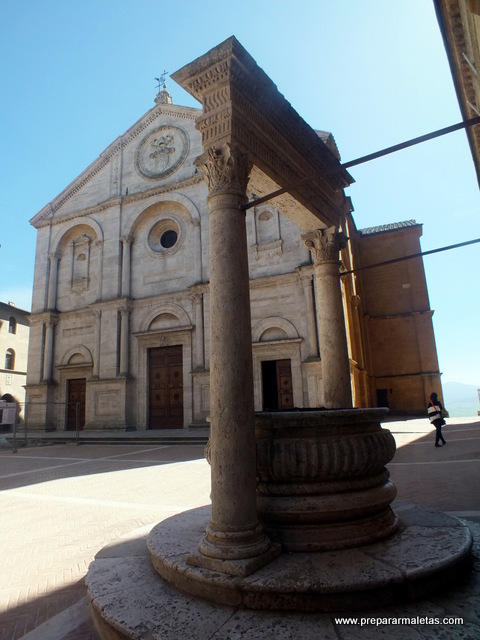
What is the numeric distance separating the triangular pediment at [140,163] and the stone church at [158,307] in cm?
7

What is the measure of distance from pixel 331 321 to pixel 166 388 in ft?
50.4

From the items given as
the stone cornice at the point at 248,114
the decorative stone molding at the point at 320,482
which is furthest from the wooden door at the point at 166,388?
the decorative stone molding at the point at 320,482

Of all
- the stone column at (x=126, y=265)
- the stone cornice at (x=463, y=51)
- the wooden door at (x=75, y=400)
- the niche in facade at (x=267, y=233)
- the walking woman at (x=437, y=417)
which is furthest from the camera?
the wooden door at (x=75, y=400)

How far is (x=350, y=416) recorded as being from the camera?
11.8ft

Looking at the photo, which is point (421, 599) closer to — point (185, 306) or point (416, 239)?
point (185, 306)

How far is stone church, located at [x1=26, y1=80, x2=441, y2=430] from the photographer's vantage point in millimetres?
17844

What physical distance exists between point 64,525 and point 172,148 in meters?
20.9

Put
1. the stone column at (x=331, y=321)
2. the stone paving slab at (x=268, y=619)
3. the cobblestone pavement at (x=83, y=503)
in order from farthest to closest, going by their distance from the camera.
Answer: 1. the stone column at (x=331, y=321)
2. the cobblestone pavement at (x=83, y=503)
3. the stone paving slab at (x=268, y=619)

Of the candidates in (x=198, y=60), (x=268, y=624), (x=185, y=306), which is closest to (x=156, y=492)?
(x=268, y=624)

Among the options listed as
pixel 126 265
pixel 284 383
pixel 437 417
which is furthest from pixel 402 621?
pixel 126 265

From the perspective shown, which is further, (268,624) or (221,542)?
(221,542)

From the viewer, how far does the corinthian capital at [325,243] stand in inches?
241

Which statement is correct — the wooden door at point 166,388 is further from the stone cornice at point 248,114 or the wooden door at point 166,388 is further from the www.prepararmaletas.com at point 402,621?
the www.prepararmaletas.com at point 402,621

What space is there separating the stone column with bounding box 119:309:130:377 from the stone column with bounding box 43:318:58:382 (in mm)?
4820
